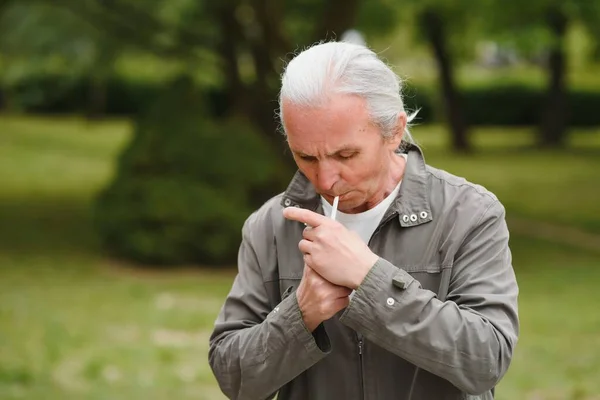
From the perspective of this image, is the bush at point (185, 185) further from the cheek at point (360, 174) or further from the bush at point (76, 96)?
the bush at point (76, 96)

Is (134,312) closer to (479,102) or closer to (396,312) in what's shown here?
(396,312)

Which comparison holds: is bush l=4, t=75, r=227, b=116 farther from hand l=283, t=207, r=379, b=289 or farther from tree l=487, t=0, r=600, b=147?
hand l=283, t=207, r=379, b=289

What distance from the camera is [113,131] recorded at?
1517 inches

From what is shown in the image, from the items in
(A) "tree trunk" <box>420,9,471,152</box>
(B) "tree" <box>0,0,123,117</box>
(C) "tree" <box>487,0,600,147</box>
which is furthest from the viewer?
(A) "tree trunk" <box>420,9,471,152</box>

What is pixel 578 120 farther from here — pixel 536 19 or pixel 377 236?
pixel 377 236

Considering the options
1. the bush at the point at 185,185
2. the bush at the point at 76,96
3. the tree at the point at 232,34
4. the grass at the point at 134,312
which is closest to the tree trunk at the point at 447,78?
the grass at the point at 134,312

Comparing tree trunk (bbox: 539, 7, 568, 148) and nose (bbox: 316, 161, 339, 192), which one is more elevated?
nose (bbox: 316, 161, 339, 192)

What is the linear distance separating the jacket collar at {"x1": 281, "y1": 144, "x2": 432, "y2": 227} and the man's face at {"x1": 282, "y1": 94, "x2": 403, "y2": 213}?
0.25 ft

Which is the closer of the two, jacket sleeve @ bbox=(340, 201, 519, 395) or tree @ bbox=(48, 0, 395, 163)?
jacket sleeve @ bbox=(340, 201, 519, 395)

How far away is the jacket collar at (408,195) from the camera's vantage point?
237 cm

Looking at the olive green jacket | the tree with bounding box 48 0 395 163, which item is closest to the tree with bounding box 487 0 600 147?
the tree with bounding box 48 0 395 163

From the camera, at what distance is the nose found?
2.27 meters

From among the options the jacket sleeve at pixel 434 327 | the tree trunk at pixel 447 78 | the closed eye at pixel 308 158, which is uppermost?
the closed eye at pixel 308 158

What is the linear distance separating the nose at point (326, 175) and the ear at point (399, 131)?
6.6 inches
